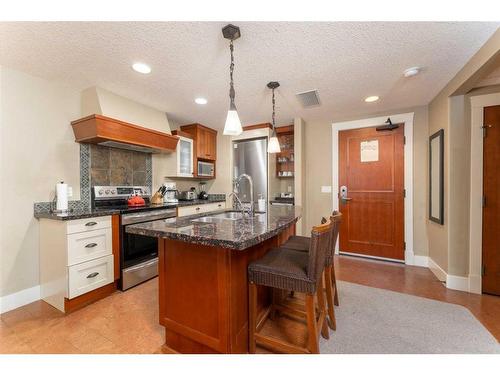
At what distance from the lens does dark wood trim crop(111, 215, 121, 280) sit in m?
2.26

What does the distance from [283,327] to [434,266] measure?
7.90ft

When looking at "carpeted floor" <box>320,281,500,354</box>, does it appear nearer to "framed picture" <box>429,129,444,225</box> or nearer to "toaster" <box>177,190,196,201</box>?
"framed picture" <box>429,129,444,225</box>

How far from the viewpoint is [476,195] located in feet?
7.30

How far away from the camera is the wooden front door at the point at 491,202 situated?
215cm

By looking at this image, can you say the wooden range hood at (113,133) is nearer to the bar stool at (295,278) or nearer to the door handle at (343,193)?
the bar stool at (295,278)

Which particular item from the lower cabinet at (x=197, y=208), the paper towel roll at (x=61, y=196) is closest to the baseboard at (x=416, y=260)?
the lower cabinet at (x=197, y=208)

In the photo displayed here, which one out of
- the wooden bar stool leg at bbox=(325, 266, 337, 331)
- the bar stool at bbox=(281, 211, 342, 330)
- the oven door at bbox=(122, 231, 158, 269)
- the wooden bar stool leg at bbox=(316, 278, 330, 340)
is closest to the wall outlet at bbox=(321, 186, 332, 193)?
the bar stool at bbox=(281, 211, 342, 330)

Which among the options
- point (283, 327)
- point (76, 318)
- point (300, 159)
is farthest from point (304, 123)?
point (76, 318)

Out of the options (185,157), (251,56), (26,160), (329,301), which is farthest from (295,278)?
(185,157)

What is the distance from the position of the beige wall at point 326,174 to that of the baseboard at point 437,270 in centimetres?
17

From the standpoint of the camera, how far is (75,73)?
2074mm

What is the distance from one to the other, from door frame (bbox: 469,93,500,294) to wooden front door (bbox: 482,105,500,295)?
3 cm

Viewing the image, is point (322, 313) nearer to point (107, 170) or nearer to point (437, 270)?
point (437, 270)
